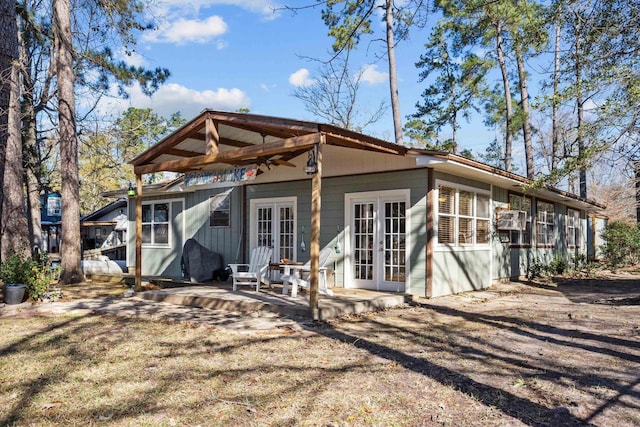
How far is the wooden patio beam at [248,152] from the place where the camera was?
611 centimetres

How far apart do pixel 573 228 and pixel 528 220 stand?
4886mm

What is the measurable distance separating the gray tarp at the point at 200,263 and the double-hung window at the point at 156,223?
184 centimetres

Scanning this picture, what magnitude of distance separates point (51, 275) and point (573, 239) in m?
15.3

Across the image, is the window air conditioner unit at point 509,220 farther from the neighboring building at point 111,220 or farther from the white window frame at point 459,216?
the neighboring building at point 111,220

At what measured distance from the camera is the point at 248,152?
6.73m

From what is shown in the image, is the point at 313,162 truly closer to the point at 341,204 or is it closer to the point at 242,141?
the point at 341,204

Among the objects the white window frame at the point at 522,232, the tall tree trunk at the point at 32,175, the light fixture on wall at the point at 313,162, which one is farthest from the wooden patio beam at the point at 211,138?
the tall tree trunk at the point at 32,175

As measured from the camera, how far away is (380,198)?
A: 8.52 metres

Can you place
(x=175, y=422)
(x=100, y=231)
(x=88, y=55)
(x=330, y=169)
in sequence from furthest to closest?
(x=100, y=231)
(x=88, y=55)
(x=330, y=169)
(x=175, y=422)

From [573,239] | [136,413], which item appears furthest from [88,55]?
[573,239]

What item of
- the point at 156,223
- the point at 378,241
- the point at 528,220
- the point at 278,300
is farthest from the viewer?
the point at 156,223

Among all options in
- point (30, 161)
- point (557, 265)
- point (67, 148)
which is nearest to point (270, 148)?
point (67, 148)

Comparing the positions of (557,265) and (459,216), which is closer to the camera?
(459,216)

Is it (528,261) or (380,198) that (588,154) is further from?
(528,261)
